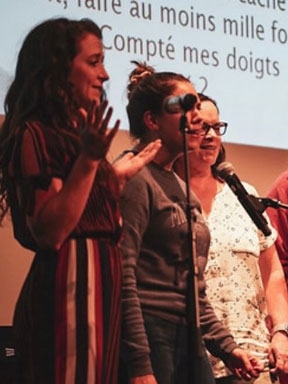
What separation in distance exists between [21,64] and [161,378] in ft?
2.69

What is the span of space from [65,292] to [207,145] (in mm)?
1130

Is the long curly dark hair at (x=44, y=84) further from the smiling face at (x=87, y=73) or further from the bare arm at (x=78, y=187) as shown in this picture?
the bare arm at (x=78, y=187)

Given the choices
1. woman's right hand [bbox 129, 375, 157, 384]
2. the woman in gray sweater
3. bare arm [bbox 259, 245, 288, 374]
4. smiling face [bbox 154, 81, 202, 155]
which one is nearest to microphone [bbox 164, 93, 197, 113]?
the woman in gray sweater

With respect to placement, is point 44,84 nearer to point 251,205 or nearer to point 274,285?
point 251,205

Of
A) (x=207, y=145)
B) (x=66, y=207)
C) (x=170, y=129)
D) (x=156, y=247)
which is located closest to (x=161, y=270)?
(x=156, y=247)

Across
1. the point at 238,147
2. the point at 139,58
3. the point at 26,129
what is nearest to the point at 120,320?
the point at 26,129

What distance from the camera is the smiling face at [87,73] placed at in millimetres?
2354

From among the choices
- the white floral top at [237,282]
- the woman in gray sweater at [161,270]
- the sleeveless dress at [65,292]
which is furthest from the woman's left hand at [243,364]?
the sleeveless dress at [65,292]

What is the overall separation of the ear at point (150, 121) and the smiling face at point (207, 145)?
1.50ft

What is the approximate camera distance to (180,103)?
245 cm

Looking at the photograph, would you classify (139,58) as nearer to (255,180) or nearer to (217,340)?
(255,180)

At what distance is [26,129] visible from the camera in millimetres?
2242

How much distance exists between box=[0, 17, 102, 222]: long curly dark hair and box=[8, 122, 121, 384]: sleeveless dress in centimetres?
6

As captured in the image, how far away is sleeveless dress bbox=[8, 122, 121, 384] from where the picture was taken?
2.20 m
